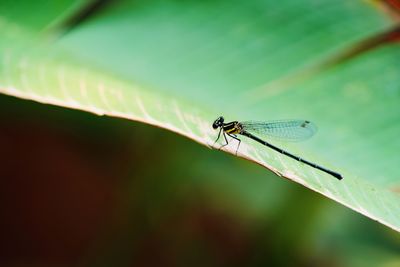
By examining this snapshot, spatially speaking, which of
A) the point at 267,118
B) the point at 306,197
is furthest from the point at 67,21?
the point at 306,197

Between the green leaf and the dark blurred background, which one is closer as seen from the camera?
the green leaf

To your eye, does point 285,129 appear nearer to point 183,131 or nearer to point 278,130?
point 278,130

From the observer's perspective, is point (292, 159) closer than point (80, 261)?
Yes

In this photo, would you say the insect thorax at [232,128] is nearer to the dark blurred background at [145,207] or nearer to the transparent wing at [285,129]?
the transparent wing at [285,129]

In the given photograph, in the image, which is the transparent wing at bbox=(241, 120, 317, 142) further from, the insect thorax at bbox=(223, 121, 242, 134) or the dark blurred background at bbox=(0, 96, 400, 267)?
the dark blurred background at bbox=(0, 96, 400, 267)

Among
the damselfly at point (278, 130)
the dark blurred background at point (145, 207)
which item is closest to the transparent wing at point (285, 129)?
the damselfly at point (278, 130)

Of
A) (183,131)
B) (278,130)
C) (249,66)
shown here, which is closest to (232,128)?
(278,130)

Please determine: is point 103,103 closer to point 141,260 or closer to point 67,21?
point 67,21

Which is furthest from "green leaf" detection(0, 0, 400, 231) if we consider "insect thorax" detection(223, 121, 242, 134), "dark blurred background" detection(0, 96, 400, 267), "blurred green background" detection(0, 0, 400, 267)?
"dark blurred background" detection(0, 96, 400, 267)
